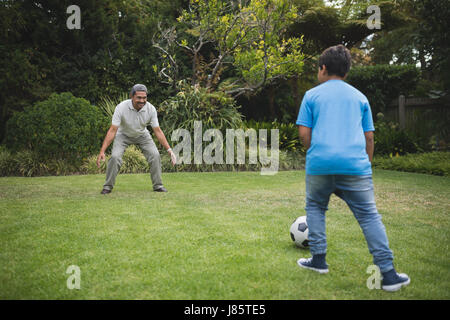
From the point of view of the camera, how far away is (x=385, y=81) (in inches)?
549

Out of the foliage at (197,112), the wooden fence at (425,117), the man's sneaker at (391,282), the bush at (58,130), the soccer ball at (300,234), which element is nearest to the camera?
the man's sneaker at (391,282)

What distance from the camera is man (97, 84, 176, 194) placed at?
6.33 metres

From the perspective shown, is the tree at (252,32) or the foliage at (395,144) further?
the foliage at (395,144)

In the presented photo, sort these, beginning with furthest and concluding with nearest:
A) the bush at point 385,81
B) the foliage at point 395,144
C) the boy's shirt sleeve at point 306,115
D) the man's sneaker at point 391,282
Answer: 1. the bush at point 385,81
2. the foliage at point 395,144
3. the boy's shirt sleeve at point 306,115
4. the man's sneaker at point 391,282

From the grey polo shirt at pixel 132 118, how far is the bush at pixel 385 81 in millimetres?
10275

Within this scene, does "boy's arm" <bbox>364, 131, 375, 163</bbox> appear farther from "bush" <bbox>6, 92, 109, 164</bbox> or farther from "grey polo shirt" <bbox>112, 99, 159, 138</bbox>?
"bush" <bbox>6, 92, 109, 164</bbox>

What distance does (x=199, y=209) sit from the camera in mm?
5242

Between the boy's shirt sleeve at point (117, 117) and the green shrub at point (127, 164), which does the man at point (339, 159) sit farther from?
the green shrub at point (127, 164)

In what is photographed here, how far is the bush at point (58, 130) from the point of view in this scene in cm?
927

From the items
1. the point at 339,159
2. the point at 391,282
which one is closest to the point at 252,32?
the point at 339,159

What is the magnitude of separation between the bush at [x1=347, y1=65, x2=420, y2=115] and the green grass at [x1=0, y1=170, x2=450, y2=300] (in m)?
8.03

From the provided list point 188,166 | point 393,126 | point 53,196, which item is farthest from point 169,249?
point 393,126

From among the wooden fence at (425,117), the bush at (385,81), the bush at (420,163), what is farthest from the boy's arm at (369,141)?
the bush at (385,81)

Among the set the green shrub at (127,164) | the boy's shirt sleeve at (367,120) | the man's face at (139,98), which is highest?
the man's face at (139,98)
